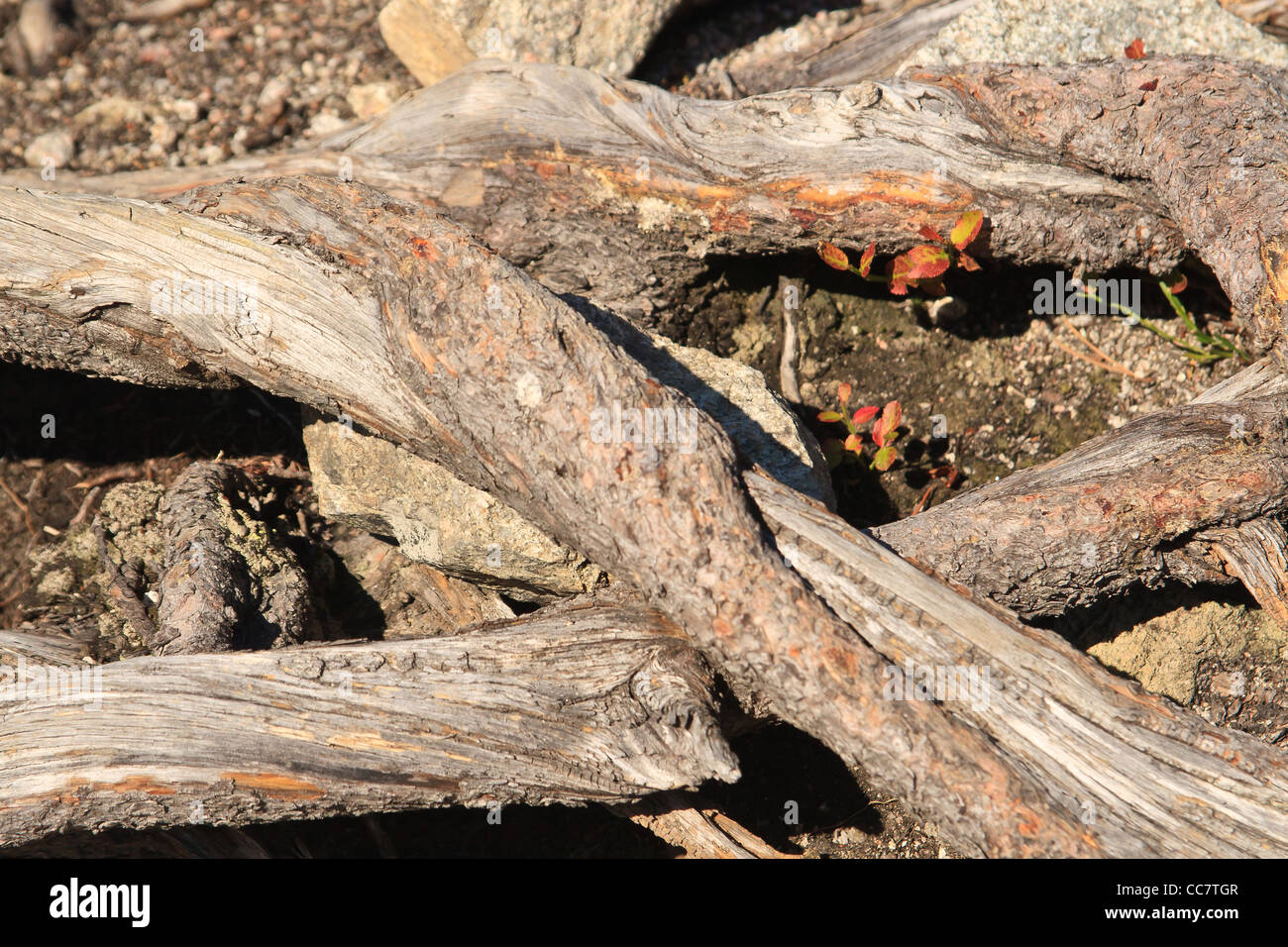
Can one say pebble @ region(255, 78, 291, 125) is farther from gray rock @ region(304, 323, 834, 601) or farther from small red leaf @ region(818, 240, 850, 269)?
small red leaf @ region(818, 240, 850, 269)

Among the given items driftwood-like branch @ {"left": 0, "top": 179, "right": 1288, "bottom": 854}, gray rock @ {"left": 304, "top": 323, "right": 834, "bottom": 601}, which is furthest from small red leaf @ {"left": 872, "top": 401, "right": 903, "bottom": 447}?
driftwood-like branch @ {"left": 0, "top": 179, "right": 1288, "bottom": 854}

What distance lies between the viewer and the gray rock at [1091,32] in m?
4.88

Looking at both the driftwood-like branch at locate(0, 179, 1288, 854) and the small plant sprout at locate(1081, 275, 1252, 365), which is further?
the small plant sprout at locate(1081, 275, 1252, 365)

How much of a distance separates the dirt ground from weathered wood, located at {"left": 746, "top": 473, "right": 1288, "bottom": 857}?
3.70ft

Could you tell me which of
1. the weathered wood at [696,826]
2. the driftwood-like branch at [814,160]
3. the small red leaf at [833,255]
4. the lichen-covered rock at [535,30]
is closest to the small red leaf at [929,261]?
the driftwood-like branch at [814,160]

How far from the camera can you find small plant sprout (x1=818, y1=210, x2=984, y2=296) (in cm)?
405

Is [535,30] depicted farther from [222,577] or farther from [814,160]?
[222,577]

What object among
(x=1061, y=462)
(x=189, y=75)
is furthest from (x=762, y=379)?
(x=189, y=75)

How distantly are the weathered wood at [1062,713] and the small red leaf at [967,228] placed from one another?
1.63 m

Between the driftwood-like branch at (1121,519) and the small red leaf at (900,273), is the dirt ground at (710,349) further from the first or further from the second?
the driftwood-like branch at (1121,519)

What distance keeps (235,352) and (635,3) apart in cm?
290

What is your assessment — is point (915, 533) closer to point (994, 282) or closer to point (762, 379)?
point (762, 379)

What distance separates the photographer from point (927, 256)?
4168 mm

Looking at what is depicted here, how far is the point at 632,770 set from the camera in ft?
10.3
